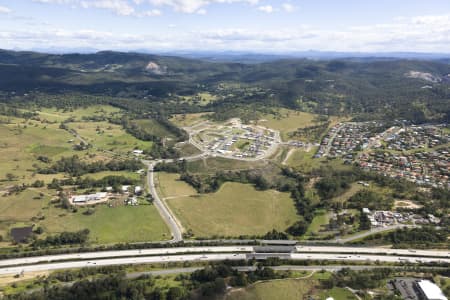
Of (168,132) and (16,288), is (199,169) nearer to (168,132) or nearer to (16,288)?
(168,132)

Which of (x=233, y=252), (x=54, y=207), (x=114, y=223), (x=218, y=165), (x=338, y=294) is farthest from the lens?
(x=218, y=165)

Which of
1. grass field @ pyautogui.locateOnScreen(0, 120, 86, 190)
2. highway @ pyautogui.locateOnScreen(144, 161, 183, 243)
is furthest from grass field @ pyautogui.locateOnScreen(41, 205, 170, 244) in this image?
grass field @ pyautogui.locateOnScreen(0, 120, 86, 190)

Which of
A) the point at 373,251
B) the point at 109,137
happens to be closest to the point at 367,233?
the point at 373,251

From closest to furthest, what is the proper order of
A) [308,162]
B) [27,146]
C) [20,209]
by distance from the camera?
[20,209]
[308,162]
[27,146]

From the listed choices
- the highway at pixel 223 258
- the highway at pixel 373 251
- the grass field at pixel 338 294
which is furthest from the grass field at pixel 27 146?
the grass field at pixel 338 294

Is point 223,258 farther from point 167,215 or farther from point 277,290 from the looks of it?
point 167,215

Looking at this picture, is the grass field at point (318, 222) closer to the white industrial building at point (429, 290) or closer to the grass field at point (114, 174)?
the white industrial building at point (429, 290)
